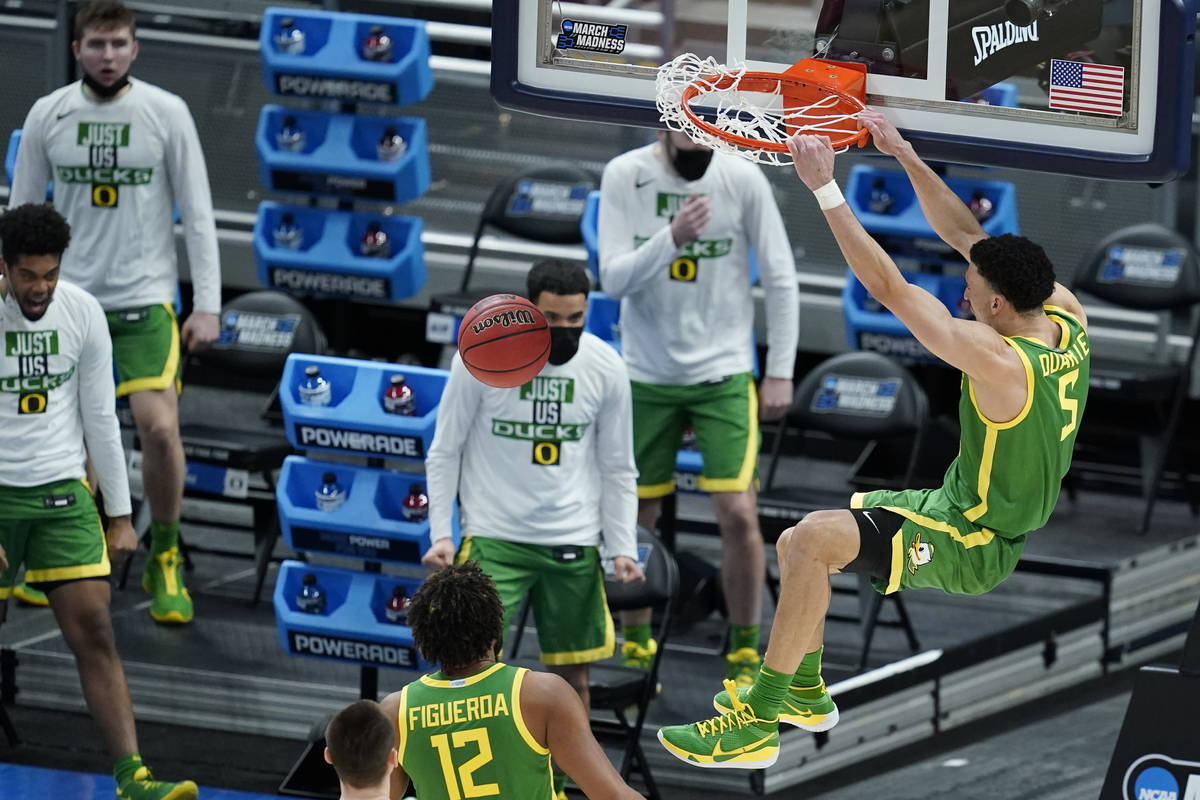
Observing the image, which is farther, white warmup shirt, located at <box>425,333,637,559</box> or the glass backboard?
white warmup shirt, located at <box>425,333,637,559</box>

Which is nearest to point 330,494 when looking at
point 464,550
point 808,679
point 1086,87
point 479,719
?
point 464,550

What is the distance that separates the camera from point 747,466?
768 centimetres

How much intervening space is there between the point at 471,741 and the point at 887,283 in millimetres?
1614

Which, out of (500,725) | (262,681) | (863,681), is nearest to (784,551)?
(500,725)

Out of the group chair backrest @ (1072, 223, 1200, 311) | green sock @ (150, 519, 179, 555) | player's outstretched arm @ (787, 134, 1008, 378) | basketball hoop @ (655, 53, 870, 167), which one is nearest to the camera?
player's outstretched arm @ (787, 134, 1008, 378)

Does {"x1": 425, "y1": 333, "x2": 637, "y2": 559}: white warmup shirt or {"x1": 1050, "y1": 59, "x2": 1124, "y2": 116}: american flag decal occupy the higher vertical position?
{"x1": 1050, "y1": 59, "x2": 1124, "y2": 116}: american flag decal

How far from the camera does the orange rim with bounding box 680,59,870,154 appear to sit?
17.1 ft

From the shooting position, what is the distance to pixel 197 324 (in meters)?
8.01

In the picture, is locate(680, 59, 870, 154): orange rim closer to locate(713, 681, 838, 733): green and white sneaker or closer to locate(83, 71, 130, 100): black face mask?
locate(713, 681, 838, 733): green and white sneaker

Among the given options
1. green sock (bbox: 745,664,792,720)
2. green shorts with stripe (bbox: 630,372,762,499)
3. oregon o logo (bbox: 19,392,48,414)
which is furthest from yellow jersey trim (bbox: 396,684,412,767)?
green shorts with stripe (bbox: 630,372,762,499)

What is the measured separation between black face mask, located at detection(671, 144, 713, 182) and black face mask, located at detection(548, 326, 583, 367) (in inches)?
43.6

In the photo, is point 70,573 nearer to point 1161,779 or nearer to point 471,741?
point 471,741

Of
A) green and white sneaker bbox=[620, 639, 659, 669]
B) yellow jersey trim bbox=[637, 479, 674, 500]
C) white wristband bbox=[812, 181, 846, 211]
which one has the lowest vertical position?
green and white sneaker bbox=[620, 639, 659, 669]

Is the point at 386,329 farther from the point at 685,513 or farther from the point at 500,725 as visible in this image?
the point at 500,725
